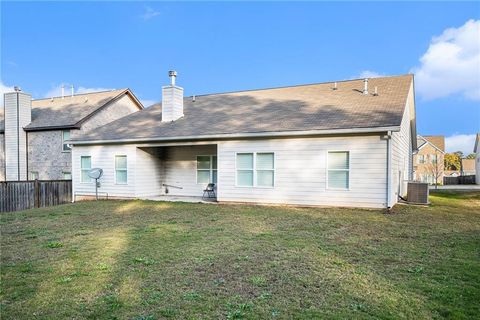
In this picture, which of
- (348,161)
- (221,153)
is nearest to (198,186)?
(221,153)

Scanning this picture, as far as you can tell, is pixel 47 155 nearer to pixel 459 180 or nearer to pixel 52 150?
pixel 52 150

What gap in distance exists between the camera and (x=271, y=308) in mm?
3695

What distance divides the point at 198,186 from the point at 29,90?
1490 centimetres

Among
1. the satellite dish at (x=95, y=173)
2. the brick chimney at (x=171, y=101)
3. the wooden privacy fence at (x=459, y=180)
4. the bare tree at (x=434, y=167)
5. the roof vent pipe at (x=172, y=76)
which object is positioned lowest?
the wooden privacy fence at (x=459, y=180)

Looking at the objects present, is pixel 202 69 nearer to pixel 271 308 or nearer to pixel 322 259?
pixel 322 259

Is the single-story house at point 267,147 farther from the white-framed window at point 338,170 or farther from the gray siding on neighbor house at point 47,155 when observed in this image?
the gray siding on neighbor house at point 47,155

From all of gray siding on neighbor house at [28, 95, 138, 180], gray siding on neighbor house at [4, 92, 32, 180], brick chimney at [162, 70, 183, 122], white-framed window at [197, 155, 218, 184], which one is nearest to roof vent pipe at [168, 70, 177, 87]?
brick chimney at [162, 70, 183, 122]

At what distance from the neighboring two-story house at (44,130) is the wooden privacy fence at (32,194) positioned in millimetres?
4126

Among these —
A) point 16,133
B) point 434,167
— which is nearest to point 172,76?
point 16,133

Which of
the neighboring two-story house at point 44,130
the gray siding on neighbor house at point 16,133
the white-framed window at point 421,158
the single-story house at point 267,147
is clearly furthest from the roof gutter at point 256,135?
the white-framed window at point 421,158

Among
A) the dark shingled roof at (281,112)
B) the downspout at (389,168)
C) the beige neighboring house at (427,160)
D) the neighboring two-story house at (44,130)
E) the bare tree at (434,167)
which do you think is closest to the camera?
the downspout at (389,168)

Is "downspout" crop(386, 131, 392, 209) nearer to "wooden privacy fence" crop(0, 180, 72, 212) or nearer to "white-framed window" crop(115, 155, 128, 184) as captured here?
"white-framed window" crop(115, 155, 128, 184)

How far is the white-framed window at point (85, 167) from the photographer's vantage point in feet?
53.9

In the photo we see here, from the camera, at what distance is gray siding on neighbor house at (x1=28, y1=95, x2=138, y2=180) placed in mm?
20531
